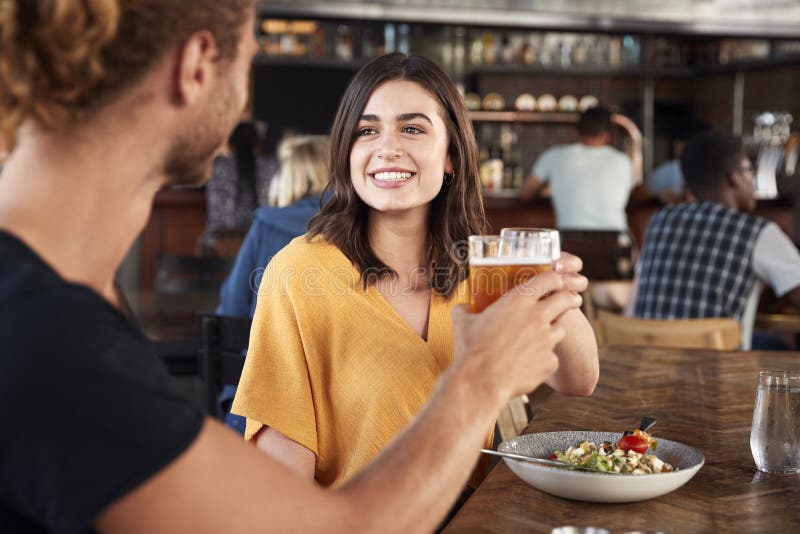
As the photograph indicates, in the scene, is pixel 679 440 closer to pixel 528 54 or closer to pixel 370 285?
pixel 370 285

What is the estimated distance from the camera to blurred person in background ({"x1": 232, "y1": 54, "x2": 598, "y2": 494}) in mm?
1656

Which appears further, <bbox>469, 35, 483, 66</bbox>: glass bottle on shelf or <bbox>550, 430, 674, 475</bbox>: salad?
<bbox>469, 35, 483, 66</bbox>: glass bottle on shelf

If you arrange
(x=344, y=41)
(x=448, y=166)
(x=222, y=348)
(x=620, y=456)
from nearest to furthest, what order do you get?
(x=620, y=456) < (x=448, y=166) < (x=222, y=348) < (x=344, y=41)

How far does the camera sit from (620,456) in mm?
1339

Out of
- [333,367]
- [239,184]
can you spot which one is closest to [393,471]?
[333,367]

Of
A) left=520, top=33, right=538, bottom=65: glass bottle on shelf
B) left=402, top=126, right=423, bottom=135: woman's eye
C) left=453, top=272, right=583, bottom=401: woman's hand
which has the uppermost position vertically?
left=520, top=33, right=538, bottom=65: glass bottle on shelf

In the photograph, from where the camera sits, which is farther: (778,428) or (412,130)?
(412,130)

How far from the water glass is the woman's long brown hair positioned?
64 centimetres

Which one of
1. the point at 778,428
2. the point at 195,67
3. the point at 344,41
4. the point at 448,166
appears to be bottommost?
the point at 778,428

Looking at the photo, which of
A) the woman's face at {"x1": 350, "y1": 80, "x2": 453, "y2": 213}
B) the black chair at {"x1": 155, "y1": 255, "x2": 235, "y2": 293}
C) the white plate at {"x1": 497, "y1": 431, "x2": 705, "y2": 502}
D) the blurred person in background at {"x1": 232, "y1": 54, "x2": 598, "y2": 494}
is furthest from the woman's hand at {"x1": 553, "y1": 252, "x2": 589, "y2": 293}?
the black chair at {"x1": 155, "y1": 255, "x2": 235, "y2": 293}

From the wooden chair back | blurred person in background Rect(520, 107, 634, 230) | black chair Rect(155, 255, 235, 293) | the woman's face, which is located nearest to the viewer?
the woman's face

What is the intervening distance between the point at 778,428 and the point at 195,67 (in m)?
1.00

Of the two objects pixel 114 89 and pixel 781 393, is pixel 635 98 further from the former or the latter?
pixel 114 89

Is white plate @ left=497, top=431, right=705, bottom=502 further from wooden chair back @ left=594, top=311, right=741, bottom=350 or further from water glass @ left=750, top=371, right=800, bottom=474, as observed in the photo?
wooden chair back @ left=594, top=311, right=741, bottom=350
